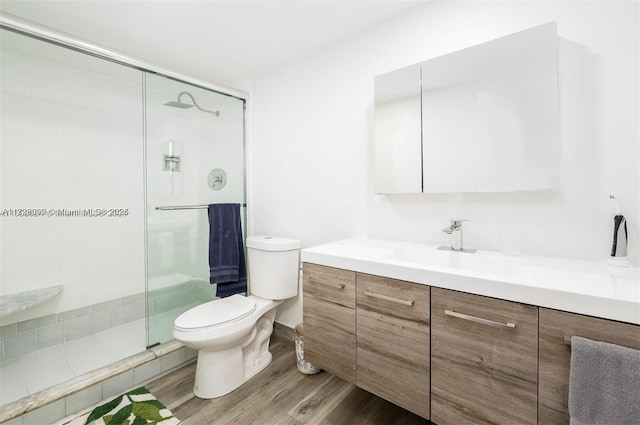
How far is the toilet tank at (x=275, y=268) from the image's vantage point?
204 cm

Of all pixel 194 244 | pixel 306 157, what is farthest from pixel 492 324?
pixel 194 244

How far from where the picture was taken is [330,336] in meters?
1.47

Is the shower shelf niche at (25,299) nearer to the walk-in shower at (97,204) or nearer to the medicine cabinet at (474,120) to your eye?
the walk-in shower at (97,204)

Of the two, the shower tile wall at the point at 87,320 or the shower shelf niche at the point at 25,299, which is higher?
the shower shelf niche at the point at 25,299

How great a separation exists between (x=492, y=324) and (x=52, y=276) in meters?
2.80

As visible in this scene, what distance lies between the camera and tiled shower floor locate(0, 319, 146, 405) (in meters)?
1.67

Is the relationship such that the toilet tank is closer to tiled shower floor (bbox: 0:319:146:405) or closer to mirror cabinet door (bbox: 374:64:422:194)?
mirror cabinet door (bbox: 374:64:422:194)

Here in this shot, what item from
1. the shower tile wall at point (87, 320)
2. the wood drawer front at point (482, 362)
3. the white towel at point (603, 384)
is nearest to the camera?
the white towel at point (603, 384)

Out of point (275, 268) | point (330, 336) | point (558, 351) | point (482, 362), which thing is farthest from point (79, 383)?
point (558, 351)

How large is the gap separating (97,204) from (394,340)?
95.6 inches

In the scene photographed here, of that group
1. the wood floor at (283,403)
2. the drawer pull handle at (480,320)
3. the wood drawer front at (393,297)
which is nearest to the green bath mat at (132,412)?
the wood floor at (283,403)

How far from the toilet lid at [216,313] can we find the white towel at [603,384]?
153cm

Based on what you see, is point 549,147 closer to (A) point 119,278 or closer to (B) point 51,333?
(A) point 119,278

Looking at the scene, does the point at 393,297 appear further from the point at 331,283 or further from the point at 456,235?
the point at 456,235
